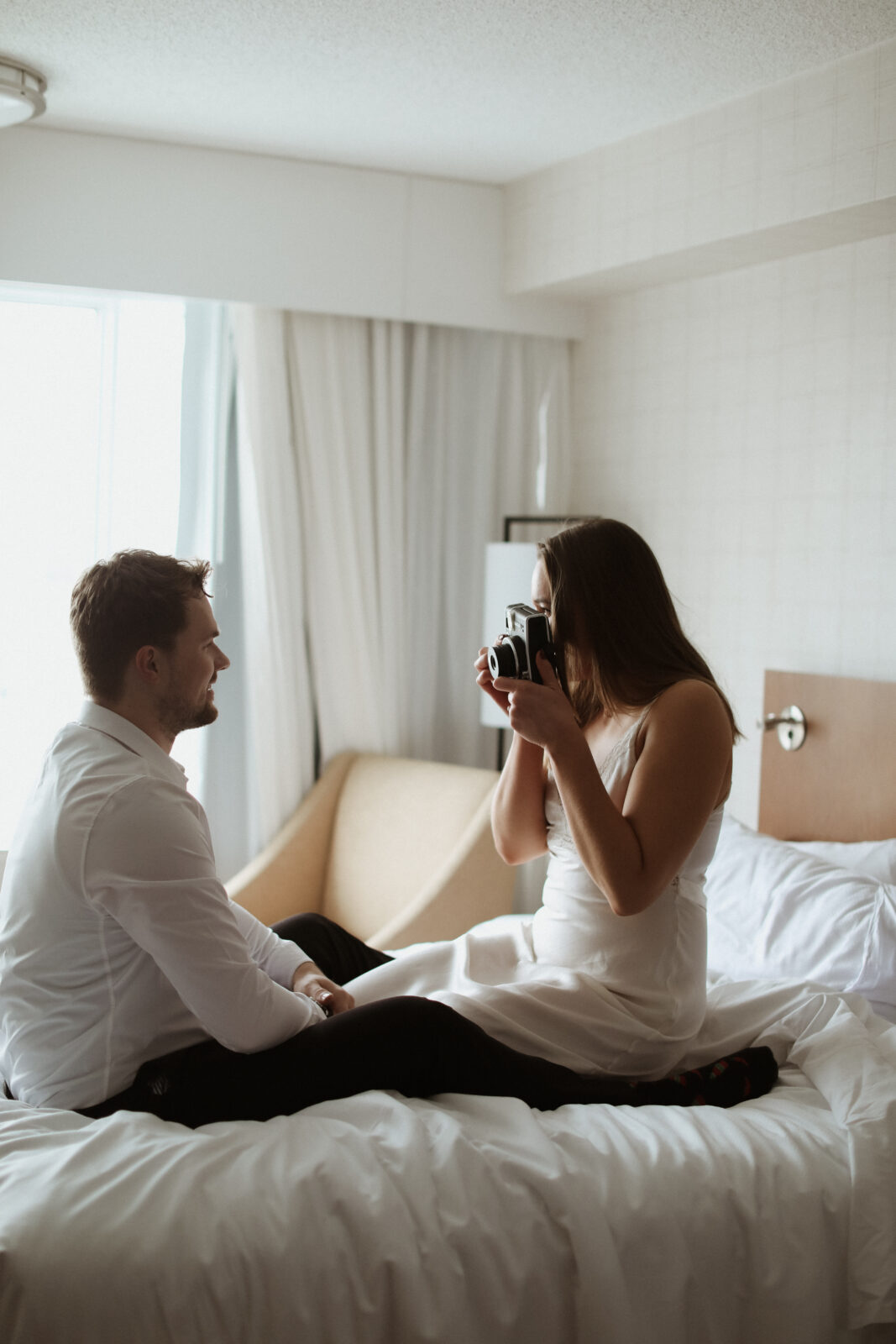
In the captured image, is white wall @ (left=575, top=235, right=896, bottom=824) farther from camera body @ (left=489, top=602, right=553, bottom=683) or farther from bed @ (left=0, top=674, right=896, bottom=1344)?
bed @ (left=0, top=674, right=896, bottom=1344)

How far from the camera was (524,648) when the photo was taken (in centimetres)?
193

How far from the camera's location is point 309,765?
12.0ft

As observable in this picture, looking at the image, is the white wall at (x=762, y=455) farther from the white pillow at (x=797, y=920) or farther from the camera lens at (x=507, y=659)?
the camera lens at (x=507, y=659)

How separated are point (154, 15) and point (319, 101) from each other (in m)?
0.55

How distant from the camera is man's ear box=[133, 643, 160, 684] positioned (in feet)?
5.70

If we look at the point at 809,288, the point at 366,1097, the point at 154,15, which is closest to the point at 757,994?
the point at 366,1097

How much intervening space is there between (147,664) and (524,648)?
575mm

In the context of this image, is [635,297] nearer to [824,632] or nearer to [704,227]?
[704,227]

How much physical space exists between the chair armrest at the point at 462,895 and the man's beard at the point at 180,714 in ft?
4.34

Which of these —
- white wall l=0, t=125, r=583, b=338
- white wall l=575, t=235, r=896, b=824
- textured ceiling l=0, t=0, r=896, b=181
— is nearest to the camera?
textured ceiling l=0, t=0, r=896, b=181

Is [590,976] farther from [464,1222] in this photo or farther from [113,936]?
[113,936]

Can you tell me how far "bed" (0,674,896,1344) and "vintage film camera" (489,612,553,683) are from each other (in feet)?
2.10

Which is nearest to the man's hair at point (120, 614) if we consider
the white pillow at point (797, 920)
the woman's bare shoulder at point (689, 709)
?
the woman's bare shoulder at point (689, 709)

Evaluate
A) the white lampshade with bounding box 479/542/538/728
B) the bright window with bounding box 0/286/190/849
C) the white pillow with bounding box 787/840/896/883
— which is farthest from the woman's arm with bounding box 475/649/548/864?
the bright window with bounding box 0/286/190/849
